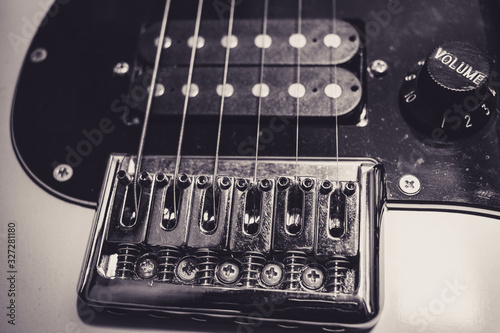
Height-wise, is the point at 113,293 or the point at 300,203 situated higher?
the point at 300,203

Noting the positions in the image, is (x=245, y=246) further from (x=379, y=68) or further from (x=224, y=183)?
(x=379, y=68)

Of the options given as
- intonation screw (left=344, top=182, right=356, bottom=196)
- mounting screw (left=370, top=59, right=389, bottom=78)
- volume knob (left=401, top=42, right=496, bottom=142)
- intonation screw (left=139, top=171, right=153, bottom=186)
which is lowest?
intonation screw (left=344, top=182, right=356, bottom=196)

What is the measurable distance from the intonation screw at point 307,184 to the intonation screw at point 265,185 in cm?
4

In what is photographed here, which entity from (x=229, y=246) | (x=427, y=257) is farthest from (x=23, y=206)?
(x=427, y=257)

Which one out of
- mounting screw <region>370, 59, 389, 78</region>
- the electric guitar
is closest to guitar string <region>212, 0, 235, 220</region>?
the electric guitar

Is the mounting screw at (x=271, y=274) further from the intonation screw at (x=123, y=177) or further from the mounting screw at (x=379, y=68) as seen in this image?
the mounting screw at (x=379, y=68)

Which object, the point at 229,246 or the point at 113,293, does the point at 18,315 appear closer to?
the point at 113,293

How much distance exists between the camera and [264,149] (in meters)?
0.69

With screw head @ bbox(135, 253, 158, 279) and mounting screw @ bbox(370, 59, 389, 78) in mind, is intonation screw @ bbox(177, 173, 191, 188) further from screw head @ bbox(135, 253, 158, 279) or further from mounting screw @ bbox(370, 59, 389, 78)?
mounting screw @ bbox(370, 59, 389, 78)

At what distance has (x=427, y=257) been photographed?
61cm

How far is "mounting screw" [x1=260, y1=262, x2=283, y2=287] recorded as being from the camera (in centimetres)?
56

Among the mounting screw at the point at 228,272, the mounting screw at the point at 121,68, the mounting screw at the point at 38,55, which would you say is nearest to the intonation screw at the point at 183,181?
the mounting screw at the point at 228,272

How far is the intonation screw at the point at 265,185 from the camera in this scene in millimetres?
600

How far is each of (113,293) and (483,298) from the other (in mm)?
452
